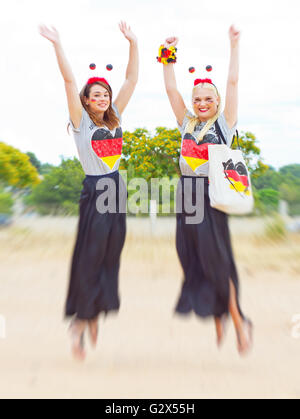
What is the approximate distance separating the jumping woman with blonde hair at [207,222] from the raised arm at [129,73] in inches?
8.2

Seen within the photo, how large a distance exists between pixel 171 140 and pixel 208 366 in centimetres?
720

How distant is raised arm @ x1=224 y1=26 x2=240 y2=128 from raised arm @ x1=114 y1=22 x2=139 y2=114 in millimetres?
693

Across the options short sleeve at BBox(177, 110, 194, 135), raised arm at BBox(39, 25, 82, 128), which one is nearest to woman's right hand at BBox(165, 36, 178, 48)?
short sleeve at BBox(177, 110, 194, 135)

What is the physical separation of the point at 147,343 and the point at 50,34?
2.41 metres

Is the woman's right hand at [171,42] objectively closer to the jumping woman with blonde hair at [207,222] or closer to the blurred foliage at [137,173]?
the jumping woman with blonde hair at [207,222]

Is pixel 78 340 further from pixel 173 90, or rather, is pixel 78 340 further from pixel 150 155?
pixel 150 155

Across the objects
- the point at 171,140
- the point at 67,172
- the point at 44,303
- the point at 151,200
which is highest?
the point at 171,140

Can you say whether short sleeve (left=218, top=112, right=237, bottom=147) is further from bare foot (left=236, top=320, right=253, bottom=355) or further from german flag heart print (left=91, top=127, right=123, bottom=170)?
bare foot (left=236, top=320, right=253, bottom=355)

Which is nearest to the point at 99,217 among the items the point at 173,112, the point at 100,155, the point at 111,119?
the point at 100,155

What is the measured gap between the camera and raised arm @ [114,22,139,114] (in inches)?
136

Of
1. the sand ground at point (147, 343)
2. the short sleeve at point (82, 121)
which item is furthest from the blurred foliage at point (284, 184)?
the short sleeve at point (82, 121)

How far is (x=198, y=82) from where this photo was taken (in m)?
3.47

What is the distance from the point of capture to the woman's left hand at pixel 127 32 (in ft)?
11.3

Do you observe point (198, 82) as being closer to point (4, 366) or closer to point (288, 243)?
point (4, 366)
